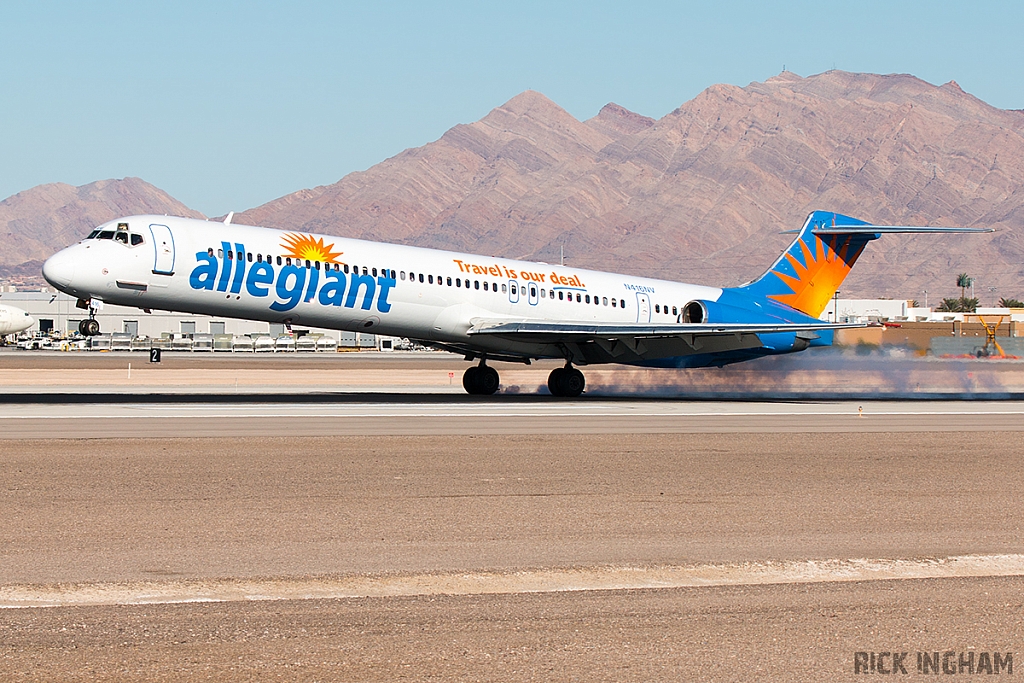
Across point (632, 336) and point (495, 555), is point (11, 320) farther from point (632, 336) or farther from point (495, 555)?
point (495, 555)

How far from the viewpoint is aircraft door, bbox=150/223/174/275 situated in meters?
31.2

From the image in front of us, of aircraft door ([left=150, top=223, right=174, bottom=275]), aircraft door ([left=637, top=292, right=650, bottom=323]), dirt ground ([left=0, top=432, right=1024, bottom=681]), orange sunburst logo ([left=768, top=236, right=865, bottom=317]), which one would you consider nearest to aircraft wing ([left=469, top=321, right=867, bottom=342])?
aircraft door ([left=637, top=292, right=650, bottom=323])

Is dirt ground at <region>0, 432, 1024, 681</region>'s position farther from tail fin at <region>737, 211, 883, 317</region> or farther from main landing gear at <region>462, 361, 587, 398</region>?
tail fin at <region>737, 211, 883, 317</region>

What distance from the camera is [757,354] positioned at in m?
41.0

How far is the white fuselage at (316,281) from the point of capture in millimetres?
31172

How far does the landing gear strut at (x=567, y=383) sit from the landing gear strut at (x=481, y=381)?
2095 millimetres

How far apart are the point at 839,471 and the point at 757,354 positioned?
2251cm

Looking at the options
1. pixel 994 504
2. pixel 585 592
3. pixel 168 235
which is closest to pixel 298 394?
pixel 168 235

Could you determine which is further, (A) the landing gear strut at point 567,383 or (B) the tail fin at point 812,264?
(B) the tail fin at point 812,264

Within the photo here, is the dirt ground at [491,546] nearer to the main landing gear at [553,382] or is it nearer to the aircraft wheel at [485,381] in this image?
the main landing gear at [553,382]

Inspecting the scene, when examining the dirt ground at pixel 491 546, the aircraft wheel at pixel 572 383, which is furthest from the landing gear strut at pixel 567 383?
the dirt ground at pixel 491 546

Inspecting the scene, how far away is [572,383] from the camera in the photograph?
3797 cm

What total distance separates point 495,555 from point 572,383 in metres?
26.1

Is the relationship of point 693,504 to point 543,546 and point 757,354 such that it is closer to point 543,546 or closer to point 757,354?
point 543,546
